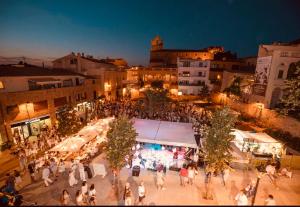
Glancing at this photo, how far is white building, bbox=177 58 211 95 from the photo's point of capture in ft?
142

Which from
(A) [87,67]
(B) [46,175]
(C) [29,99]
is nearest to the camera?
(B) [46,175]

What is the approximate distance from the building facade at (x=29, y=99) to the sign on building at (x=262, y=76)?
27.7m

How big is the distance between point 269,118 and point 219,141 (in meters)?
17.0

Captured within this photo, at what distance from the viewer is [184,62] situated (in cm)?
4400

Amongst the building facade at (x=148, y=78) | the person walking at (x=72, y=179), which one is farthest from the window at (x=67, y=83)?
the building facade at (x=148, y=78)

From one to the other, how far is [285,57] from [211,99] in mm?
18218

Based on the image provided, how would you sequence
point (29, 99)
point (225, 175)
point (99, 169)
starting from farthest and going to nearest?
1. point (29, 99)
2. point (99, 169)
3. point (225, 175)

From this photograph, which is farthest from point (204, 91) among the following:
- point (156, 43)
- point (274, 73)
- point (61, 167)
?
point (156, 43)

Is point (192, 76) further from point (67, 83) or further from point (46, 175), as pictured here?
point (46, 175)

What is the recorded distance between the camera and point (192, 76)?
144 feet

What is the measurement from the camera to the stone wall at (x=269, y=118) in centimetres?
1931

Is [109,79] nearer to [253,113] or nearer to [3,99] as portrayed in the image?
[3,99]

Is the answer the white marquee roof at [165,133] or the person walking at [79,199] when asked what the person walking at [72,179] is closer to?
the person walking at [79,199]

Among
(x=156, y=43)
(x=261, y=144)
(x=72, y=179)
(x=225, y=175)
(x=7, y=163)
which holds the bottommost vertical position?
(x=7, y=163)
